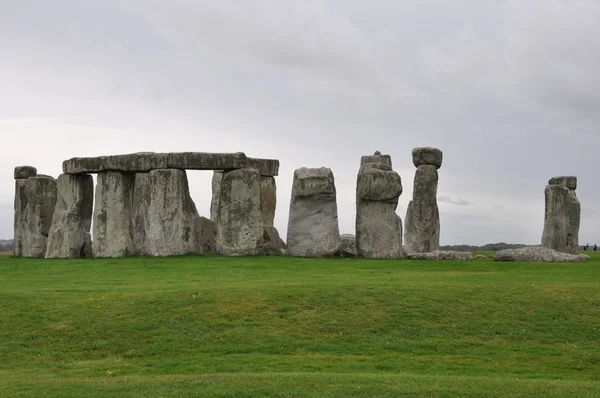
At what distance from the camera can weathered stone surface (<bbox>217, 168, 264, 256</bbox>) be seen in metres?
33.6

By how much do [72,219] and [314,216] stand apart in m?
9.53

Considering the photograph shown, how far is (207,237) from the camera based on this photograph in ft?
119

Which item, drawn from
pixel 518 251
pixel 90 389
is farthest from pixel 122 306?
pixel 518 251

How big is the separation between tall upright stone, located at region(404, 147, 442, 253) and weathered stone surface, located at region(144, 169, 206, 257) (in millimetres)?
9371

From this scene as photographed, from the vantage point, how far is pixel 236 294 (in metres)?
21.0

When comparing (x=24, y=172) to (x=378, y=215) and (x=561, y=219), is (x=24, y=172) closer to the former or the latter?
(x=378, y=215)

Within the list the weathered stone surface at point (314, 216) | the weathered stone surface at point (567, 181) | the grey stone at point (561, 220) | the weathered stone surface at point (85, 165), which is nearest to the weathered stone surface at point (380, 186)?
the weathered stone surface at point (314, 216)

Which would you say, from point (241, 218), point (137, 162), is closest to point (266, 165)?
point (241, 218)

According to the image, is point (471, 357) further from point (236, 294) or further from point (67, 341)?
point (67, 341)

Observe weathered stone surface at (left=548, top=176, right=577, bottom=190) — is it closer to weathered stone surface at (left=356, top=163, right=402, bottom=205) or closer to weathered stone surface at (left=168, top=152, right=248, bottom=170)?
weathered stone surface at (left=356, top=163, right=402, bottom=205)

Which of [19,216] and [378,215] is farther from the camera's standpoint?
[19,216]

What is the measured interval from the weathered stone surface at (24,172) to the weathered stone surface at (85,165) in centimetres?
523

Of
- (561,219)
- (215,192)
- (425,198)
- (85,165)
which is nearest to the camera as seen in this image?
(85,165)

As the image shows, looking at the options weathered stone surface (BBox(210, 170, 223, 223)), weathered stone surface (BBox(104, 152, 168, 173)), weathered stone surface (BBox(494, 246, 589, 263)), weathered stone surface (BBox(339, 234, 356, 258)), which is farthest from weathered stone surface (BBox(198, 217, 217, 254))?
weathered stone surface (BBox(494, 246, 589, 263))
